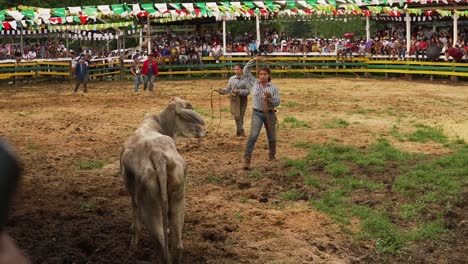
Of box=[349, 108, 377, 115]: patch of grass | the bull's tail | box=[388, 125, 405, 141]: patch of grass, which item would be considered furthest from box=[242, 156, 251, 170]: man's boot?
box=[349, 108, 377, 115]: patch of grass

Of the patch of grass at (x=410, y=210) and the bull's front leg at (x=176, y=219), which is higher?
the bull's front leg at (x=176, y=219)

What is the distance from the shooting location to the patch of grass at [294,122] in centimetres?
1692

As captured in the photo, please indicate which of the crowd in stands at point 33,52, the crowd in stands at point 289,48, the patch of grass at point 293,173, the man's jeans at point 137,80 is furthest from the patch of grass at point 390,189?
the crowd in stands at point 33,52

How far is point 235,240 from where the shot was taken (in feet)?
25.6

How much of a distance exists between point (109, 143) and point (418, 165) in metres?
6.63

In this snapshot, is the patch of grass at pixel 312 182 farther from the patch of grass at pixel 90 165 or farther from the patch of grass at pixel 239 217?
the patch of grass at pixel 90 165

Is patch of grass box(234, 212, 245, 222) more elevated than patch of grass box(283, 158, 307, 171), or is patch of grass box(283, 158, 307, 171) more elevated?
patch of grass box(283, 158, 307, 171)

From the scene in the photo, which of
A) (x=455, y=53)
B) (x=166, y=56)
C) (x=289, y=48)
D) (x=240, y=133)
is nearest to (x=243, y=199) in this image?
(x=240, y=133)

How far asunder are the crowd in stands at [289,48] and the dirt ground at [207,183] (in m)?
9.17

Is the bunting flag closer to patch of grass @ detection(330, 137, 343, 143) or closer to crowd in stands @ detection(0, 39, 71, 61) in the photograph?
crowd in stands @ detection(0, 39, 71, 61)

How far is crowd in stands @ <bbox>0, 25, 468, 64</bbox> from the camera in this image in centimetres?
3312

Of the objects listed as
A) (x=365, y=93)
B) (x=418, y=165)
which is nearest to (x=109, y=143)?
(x=418, y=165)

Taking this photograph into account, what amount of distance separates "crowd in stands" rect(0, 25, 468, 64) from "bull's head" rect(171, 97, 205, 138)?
989 inches

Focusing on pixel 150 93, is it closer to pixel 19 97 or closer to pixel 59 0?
pixel 19 97
